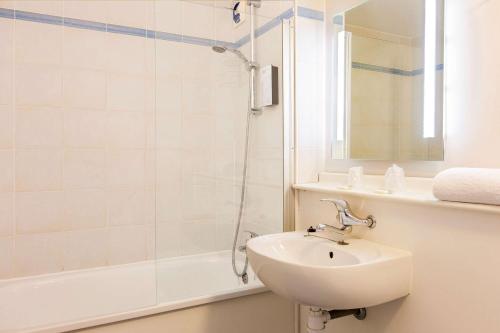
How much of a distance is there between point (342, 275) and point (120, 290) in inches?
50.7

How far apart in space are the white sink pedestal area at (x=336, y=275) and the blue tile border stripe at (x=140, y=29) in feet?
3.62

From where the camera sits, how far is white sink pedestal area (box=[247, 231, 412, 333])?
0.99m

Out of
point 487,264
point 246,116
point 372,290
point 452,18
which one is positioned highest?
point 452,18

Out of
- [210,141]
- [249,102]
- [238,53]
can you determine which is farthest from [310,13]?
[210,141]

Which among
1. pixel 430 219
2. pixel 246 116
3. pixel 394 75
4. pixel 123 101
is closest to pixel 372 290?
pixel 430 219

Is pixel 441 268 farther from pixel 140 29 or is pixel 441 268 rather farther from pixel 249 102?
pixel 140 29

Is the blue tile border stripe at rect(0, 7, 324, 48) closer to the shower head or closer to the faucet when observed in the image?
the shower head

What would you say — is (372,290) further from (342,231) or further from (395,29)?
(395,29)

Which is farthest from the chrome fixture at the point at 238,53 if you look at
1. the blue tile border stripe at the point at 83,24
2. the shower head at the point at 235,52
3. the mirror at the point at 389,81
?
the blue tile border stripe at the point at 83,24

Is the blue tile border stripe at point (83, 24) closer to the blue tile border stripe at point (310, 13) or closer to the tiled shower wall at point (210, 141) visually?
the tiled shower wall at point (210, 141)

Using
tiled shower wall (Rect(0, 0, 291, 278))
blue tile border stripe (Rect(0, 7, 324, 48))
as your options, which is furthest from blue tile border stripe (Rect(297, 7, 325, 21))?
tiled shower wall (Rect(0, 0, 291, 278))

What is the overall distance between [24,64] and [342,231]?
174 centimetres

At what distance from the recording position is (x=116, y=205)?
197 centimetres

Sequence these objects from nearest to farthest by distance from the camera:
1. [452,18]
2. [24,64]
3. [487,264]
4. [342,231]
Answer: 1. [487,264]
2. [452,18]
3. [342,231]
4. [24,64]
